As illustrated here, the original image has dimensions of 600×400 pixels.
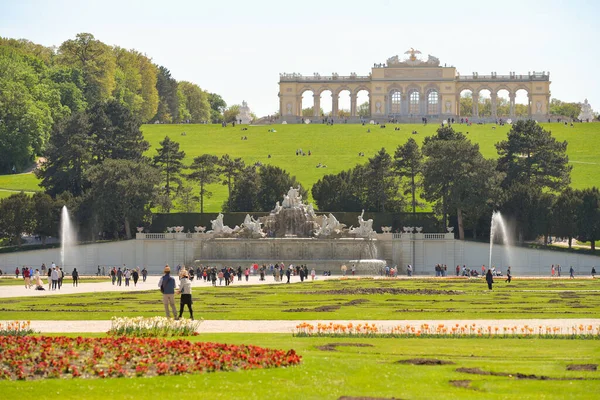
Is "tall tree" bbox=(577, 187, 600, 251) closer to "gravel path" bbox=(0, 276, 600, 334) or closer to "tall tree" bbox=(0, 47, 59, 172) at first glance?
"gravel path" bbox=(0, 276, 600, 334)

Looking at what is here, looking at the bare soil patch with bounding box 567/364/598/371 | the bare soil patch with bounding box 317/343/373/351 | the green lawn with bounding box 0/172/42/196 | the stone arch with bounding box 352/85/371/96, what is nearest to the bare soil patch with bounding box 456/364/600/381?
the bare soil patch with bounding box 567/364/598/371

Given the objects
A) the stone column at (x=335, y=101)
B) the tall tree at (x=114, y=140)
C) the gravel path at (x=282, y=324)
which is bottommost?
the gravel path at (x=282, y=324)

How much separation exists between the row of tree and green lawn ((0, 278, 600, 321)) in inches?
2010

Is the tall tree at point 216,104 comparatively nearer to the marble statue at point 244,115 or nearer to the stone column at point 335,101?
the marble statue at point 244,115

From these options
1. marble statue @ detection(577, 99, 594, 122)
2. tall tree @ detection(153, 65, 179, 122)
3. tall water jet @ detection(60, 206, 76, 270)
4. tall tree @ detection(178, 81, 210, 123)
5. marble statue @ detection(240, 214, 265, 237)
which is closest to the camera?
marble statue @ detection(240, 214, 265, 237)

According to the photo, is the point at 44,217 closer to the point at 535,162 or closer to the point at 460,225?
the point at 460,225

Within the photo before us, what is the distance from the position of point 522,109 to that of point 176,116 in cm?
5846

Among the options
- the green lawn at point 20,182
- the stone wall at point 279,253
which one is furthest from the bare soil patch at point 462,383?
the green lawn at point 20,182

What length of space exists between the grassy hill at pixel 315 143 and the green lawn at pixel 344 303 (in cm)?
4229

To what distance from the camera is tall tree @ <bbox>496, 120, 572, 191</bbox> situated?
84062mm

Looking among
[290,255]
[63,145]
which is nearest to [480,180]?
[290,255]

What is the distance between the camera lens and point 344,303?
39.1 m

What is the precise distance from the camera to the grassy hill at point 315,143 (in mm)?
98625

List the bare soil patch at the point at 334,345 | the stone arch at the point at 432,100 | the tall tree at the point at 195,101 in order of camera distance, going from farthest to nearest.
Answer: the tall tree at the point at 195,101, the stone arch at the point at 432,100, the bare soil patch at the point at 334,345
